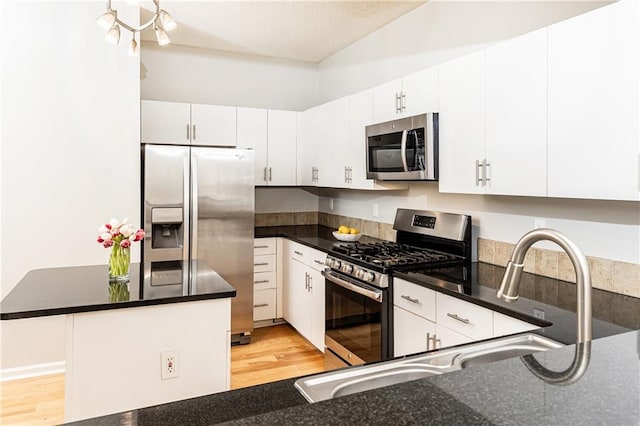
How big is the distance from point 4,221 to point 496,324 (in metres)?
3.38

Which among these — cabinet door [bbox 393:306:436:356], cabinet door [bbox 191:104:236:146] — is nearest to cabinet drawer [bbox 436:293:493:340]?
cabinet door [bbox 393:306:436:356]

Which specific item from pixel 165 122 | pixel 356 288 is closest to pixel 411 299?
pixel 356 288

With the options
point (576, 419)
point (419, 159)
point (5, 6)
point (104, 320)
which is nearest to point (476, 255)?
point (419, 159)

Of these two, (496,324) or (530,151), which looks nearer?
(496,324)

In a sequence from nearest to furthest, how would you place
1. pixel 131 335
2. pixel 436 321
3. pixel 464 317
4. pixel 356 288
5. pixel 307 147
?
1. pixel 131 335
2. pixel 464 317
3. pixel 436 321
4. pixel 356 288
5. pixel 307 147

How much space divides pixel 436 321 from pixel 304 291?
5.71ft

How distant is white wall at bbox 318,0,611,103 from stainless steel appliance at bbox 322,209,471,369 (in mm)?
1155

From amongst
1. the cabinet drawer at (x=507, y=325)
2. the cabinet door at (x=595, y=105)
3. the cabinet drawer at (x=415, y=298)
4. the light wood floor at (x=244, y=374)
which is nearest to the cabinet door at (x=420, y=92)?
the cabinet door at (x=595, y=105)

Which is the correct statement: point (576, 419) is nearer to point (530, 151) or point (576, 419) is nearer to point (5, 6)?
point (530, 151)

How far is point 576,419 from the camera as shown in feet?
2.02

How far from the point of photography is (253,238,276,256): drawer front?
13.9ft

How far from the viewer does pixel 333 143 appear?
13.2ft

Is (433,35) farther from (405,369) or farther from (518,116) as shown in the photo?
(405,369)

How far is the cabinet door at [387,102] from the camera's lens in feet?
10.3
